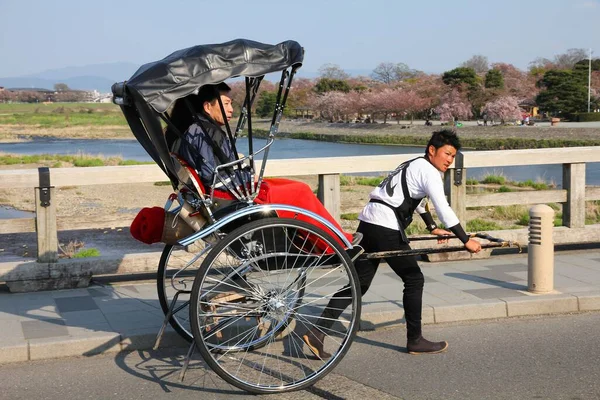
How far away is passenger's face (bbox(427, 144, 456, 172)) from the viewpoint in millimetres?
6000

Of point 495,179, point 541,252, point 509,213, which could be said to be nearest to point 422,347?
point 541,252

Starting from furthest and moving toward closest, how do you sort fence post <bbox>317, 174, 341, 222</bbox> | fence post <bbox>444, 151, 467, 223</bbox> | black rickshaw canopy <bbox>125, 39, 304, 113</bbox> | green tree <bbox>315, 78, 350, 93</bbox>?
green tree <bbox>315, 78, 350, 93</bbox>, fence post <bbox>444, 151, 467, 223</bbox>, fence post <bbox>317, 174, 341, 222</bbox>, black rickshaw canopy <bbox>125, 39, 304, 113</bbox>

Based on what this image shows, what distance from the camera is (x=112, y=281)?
8.64 metres

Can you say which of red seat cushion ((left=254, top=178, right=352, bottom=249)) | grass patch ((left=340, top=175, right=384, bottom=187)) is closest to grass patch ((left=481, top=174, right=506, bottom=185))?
grass patch ((left=340, top=175, right=384, bottom=187))

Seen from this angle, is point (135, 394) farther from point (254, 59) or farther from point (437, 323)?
point (437, 323)

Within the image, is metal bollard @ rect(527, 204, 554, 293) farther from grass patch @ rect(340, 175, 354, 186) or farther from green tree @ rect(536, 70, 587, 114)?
green tree @ rect(536, 70, 587, 114)

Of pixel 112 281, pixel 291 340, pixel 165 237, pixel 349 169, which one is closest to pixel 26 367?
pixel 165 237

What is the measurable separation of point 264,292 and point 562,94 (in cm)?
6628

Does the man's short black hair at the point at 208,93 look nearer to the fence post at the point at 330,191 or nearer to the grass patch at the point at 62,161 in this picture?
the fence post at the point at 330,191

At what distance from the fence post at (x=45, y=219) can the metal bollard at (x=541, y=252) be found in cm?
458

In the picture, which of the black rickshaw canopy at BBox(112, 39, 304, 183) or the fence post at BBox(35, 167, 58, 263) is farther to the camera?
the fence post at BBox(35, 167, 58, 263)

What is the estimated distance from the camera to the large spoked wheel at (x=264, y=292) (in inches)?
203

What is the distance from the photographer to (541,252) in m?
7.65

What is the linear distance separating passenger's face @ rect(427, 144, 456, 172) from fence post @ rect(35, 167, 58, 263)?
3.80 metres
